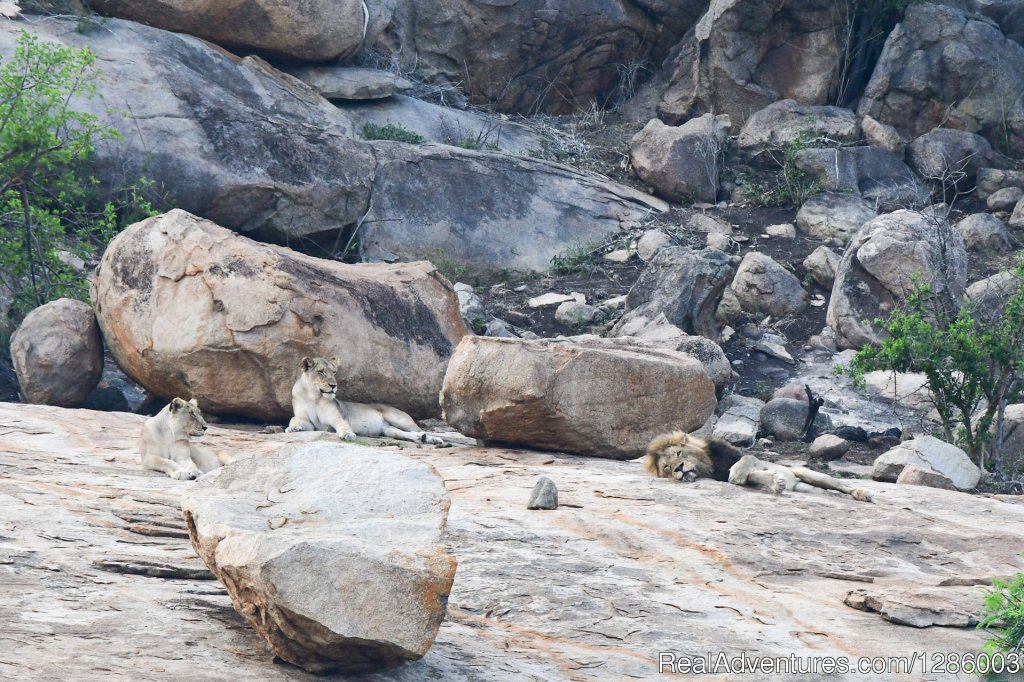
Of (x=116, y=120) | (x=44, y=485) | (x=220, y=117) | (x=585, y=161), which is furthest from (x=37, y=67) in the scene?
(x=585, y=161)

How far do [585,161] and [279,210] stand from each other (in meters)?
7.30

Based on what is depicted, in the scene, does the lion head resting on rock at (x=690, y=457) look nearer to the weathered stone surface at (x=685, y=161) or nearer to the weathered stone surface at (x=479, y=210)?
the weathered stone surface at (x=479, y=210)

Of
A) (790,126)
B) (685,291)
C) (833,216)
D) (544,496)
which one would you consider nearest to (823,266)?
(833,216)

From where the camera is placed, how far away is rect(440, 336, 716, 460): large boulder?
10930 mm

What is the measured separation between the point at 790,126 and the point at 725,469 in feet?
47.1

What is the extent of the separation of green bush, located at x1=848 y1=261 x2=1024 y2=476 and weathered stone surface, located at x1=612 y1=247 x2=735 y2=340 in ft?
12.1

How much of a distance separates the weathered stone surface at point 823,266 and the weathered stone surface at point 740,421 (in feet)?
14.3

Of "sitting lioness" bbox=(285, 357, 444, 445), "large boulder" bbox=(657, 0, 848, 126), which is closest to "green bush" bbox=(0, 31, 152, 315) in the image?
"sitting lioness" bbox=(285, 357, 444, 445)

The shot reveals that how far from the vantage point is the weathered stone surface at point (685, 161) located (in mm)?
21906

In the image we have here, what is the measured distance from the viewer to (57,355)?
12539mm

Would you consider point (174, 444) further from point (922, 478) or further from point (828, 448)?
point (828, 448)

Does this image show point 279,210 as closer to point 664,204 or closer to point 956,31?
point 664,204

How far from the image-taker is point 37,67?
14664mm

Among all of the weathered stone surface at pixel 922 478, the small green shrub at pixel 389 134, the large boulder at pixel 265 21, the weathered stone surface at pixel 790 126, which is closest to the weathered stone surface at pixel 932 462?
the weathered stone surface at pixel 922 478
